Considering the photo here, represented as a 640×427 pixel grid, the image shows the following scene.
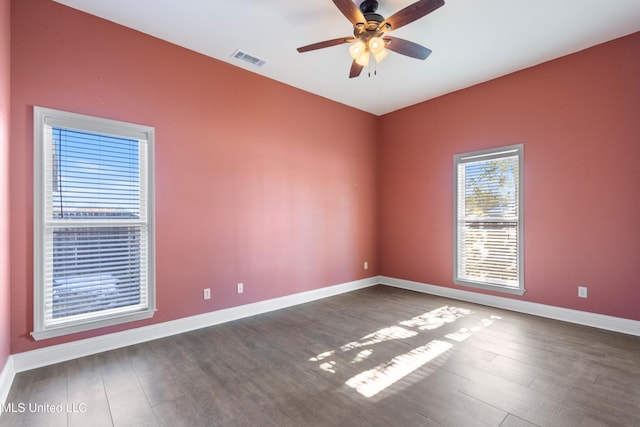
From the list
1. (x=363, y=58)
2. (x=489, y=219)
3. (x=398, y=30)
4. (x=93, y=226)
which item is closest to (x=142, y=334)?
(x=93, y=226)

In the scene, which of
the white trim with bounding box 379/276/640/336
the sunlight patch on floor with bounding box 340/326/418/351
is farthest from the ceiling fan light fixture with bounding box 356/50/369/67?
the white trim with bounding box 379/276/640/336

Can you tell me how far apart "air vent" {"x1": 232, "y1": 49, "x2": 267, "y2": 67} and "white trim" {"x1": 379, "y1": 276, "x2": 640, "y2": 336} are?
4.13 meters

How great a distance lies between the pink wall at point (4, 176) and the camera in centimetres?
217

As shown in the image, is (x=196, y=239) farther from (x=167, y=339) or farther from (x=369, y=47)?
(x=369, y=47)

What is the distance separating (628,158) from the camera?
3162 millimetres

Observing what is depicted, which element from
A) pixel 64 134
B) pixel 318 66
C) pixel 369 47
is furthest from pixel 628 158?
pixel 64 134

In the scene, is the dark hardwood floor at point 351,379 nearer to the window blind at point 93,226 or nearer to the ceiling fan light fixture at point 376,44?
the window blind at point 93,226

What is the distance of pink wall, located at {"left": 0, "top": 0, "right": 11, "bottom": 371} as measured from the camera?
2.17 m

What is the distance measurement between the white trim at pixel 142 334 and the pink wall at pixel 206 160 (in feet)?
0.25

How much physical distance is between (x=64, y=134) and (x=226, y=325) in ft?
8.21

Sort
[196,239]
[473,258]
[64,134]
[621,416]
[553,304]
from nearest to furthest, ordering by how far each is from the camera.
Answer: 1. [621,416]
2. [64,134]
3. [196,239]
4. [553,304]
5. [473,258]

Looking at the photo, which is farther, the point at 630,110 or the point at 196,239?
the point at 196,239

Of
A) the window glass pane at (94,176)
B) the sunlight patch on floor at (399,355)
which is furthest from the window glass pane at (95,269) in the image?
the sunlight patch on floor at (399,355)

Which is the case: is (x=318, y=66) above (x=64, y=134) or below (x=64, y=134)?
above
